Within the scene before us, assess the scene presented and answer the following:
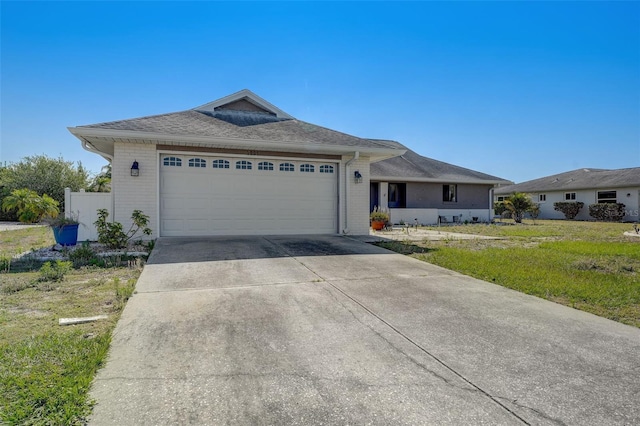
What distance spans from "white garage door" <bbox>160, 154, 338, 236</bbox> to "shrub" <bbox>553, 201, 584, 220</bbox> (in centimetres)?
2505

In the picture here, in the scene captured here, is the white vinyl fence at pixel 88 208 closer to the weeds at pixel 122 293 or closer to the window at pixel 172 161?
the window at pixel 172 161

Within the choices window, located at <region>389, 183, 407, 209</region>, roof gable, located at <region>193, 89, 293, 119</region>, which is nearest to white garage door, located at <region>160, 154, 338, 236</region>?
roof gable, located at <region>193, 89, 293, 119</region>

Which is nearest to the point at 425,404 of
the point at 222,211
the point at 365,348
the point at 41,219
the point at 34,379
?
the point at 365,348

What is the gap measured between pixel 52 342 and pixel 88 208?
7888mm

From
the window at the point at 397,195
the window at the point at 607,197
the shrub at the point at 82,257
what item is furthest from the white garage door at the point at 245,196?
the window at the point at 607,197

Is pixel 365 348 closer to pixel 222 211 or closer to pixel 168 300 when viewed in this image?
pixel 168 300

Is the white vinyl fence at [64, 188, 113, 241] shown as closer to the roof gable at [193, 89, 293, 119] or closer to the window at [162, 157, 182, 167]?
the window at [162, 157, 182, 167]

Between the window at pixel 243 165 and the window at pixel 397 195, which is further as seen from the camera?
the window at pixel 397 195

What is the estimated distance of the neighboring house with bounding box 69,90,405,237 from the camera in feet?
30.4

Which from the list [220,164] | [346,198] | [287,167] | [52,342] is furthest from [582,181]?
[52,342]

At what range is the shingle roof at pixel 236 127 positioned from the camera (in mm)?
9375

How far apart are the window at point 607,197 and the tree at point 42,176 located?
39051 mm

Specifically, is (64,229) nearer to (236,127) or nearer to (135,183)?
(135,183)

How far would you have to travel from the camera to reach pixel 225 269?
6039 mm
